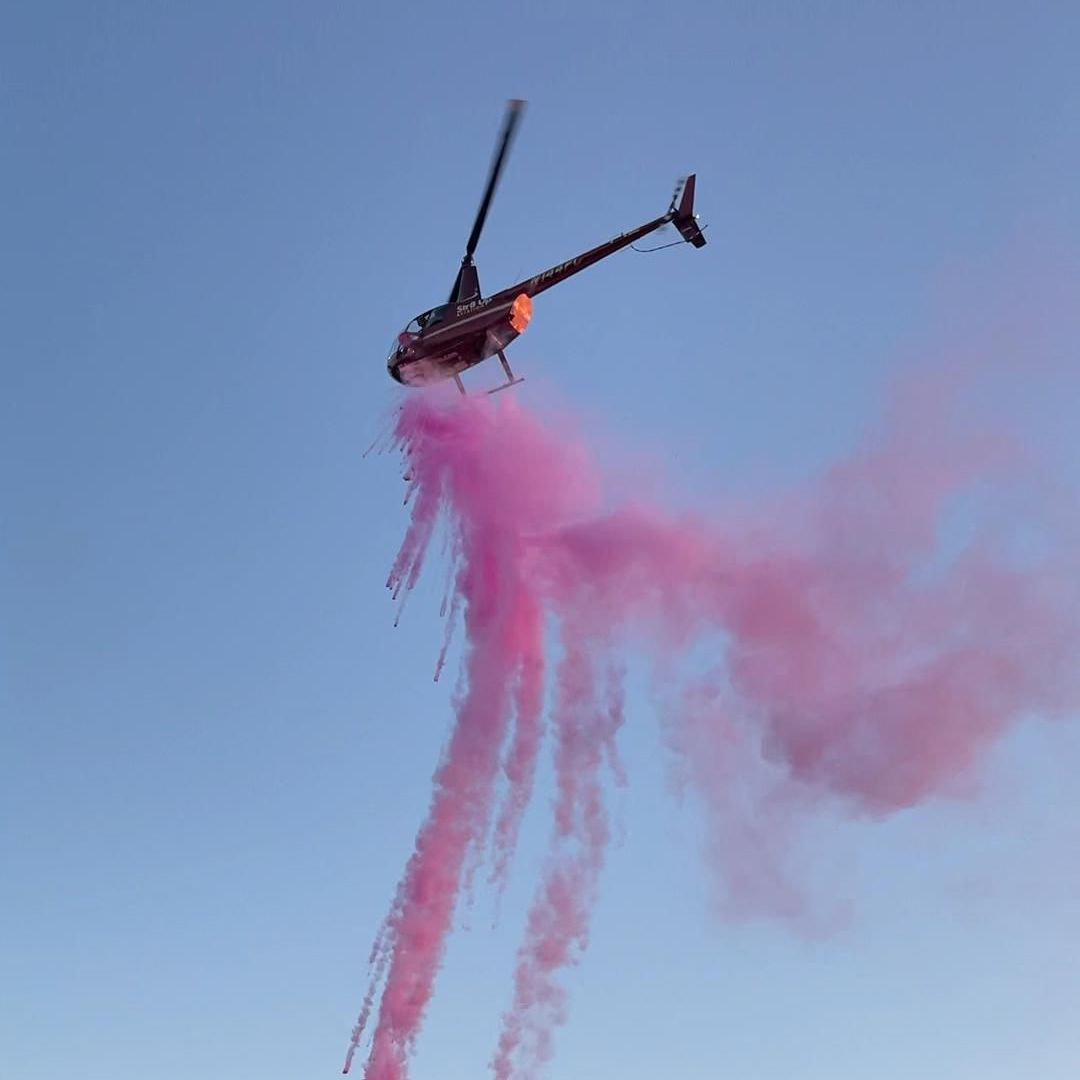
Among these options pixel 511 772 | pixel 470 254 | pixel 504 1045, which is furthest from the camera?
pixel 470 254

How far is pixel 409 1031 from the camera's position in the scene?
38.7 metres

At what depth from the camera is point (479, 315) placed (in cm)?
4238

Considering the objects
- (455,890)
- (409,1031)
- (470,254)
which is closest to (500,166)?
(470,254)

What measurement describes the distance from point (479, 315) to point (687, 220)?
26.2 feet

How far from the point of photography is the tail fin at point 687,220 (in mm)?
42312

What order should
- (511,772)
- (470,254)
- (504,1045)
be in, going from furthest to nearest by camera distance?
(470,254) → (511,772) → (504,1045)

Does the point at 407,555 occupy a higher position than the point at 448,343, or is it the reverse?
the point at 448,343

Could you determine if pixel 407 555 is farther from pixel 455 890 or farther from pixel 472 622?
pixel 455 890

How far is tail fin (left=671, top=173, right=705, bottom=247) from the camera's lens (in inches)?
1666

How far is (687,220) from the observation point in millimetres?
42344

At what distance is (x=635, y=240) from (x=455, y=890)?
2283cm

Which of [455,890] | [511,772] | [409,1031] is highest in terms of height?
[511,772]

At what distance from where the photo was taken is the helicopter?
137 ft

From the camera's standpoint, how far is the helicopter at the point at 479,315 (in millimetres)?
41750
